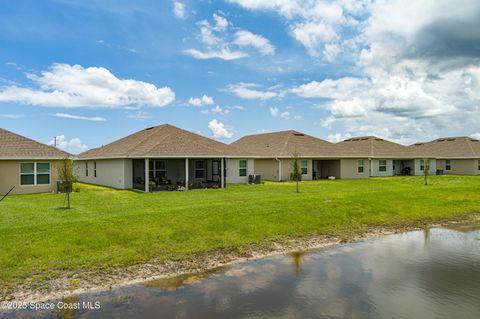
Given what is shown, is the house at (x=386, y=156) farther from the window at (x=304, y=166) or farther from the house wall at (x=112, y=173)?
the house wall at (x=112, y=173)

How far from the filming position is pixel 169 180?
30828 mm

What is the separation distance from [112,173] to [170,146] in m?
5.84

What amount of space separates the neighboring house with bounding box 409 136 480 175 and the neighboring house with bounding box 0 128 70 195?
44.7 meters

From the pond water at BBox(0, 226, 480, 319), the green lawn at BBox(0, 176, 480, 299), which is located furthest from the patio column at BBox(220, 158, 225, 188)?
the pond water at BBox(0, 226, 480, 319)

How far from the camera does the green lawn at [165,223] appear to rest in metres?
11.4

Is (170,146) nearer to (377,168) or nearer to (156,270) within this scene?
(156,270)

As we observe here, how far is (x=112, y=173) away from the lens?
103ft

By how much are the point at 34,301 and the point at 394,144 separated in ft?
158

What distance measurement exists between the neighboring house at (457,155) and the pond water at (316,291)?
1714 inches

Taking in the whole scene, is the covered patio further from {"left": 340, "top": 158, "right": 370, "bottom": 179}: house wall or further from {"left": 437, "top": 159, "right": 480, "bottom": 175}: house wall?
{"left": 437, "top": 159, "right": 480, "bottom": 175}: house wall

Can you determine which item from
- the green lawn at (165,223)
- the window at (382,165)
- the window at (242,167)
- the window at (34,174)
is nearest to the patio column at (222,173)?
the window at (242,167)

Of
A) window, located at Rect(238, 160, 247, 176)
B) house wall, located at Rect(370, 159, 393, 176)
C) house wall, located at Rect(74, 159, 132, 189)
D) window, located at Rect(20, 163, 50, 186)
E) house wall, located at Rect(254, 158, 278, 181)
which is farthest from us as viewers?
house wall, located at Rect(370, 159, 393, 176)

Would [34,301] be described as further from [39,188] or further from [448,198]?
[448,198]

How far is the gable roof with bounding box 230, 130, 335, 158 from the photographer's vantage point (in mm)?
38719
